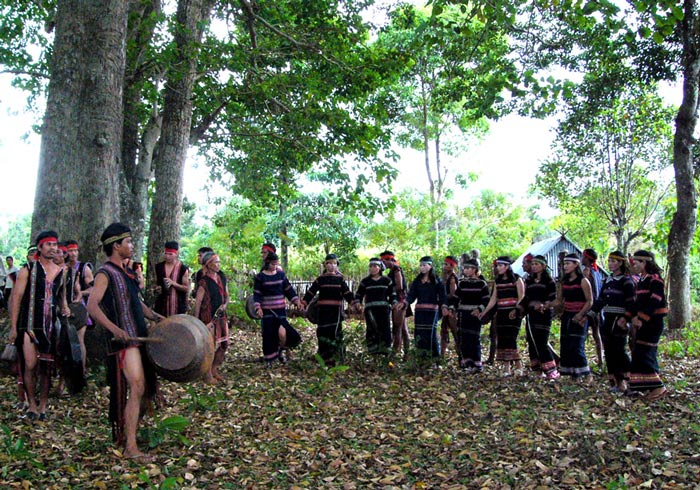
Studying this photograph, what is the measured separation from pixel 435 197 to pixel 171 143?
25.1 meters

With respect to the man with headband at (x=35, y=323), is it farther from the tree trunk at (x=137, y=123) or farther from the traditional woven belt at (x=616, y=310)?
the tree trunk at (x=137, y=123)

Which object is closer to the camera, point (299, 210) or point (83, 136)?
point (83, 136)

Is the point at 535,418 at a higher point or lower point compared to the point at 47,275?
lower

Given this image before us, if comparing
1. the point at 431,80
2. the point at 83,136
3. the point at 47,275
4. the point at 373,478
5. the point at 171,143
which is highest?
the point at 431,80

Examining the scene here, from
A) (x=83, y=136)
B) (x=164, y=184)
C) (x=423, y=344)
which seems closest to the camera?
(x=83, y=136)

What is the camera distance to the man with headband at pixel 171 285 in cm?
884

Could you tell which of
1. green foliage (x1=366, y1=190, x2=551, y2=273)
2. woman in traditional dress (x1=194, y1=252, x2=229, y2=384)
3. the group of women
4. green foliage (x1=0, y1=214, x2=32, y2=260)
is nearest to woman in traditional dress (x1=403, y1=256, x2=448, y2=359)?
the group of women

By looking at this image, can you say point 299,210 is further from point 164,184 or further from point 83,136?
point 83,136

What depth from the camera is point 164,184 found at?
11797 millimetres

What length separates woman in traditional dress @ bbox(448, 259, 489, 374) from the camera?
33.6 ft

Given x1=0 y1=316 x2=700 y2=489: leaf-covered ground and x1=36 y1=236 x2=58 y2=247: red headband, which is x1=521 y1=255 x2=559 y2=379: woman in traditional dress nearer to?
x1=0 y1=316 x2=700 y2=489: leaf-covered ground

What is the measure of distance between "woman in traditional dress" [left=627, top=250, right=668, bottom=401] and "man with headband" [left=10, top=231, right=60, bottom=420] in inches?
267

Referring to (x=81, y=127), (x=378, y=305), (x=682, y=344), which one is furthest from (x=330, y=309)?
(x=682, y=344)

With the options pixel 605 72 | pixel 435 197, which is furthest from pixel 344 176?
pixel 435 197
